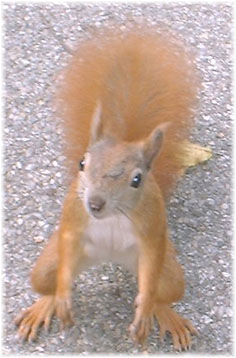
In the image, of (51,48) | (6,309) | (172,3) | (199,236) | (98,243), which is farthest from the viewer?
(172,3)

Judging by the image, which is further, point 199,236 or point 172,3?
point 172,3

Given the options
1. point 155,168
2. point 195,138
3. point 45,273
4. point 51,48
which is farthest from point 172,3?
point 45,273

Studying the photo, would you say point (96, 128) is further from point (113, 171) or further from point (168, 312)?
point (168, 312)

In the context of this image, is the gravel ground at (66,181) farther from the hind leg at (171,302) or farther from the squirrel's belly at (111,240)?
the squirrel's belly at (111,240)

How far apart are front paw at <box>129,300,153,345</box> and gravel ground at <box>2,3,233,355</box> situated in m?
0.21

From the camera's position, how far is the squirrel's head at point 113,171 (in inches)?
76.0

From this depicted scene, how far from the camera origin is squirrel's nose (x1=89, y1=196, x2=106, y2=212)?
1.90m

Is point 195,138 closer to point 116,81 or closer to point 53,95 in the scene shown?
point 53,95

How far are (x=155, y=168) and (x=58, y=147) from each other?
1.94 feet

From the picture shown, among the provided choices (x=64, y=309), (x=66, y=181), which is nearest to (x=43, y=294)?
(x=64, y=309)

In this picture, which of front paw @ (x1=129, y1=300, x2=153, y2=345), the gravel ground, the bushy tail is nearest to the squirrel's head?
the bushy tail

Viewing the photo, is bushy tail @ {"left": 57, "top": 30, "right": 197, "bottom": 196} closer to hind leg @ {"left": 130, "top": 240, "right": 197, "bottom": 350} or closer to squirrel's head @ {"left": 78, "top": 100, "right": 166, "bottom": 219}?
squirrel's head @ {"left": 78, "top": 100, "right": 166, "bottom": 219}

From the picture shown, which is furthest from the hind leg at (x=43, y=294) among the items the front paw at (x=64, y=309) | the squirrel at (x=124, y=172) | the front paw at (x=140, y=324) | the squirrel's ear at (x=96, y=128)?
the squirrel's ear at (x=96, y=128)

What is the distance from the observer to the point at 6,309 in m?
2.53
